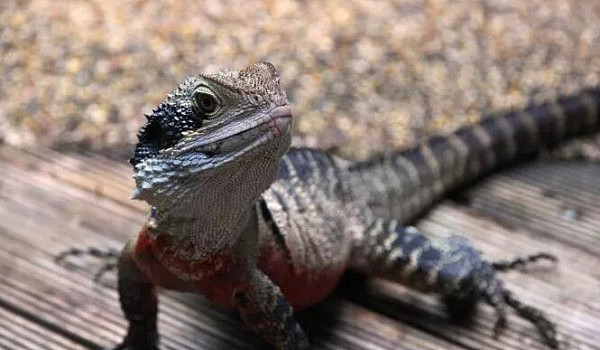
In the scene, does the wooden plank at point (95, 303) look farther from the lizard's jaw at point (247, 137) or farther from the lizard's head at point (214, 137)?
the lizard's jaw at point (247, 137)

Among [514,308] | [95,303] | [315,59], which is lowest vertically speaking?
[514,308]

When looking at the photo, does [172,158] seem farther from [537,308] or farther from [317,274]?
[537,308]

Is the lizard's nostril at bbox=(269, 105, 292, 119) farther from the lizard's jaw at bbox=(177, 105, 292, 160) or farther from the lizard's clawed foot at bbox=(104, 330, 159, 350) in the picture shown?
the lizard's clawed foot at bbox=(104, 330, 159, 350)

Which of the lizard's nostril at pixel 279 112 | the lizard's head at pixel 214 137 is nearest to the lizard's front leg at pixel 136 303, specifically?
the lizard's head at pixel 214 137

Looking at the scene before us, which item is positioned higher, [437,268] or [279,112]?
[279,112]

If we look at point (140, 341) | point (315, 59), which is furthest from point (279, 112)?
point (315, 59)

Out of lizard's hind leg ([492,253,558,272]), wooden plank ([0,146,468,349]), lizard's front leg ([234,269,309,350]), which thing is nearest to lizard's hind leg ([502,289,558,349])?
lizard's hind leg ([492,253,558,272])

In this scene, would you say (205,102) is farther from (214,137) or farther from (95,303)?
(95,303)

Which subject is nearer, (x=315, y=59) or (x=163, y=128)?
(x=163, y=128)
